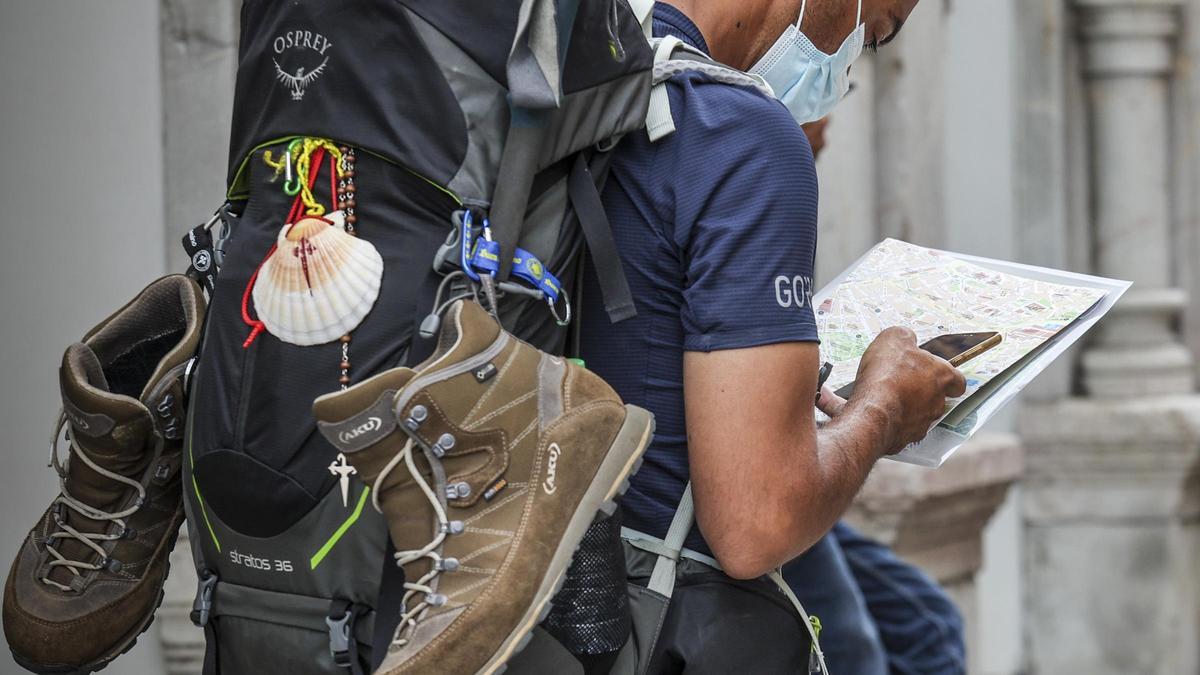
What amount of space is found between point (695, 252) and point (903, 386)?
36 centimetres

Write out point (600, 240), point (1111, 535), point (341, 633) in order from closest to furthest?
point (341, 633) → point (600, 240) → point (1111, 535)

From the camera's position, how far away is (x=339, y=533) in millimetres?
1468

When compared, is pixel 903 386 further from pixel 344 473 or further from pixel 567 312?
pixel 344 473

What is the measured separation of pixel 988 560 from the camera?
584cm

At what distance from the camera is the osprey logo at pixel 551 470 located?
1412mm

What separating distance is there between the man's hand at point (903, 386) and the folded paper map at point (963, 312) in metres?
0.04

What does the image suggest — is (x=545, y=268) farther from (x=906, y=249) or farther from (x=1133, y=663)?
(x=1133, y=663)

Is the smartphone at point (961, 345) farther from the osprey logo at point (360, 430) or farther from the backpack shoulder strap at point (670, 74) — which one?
the osprey logo at point (360, 430)

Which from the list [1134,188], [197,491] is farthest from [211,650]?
[1134,188]

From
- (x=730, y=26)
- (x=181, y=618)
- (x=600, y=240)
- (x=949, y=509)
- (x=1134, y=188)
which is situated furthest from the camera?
(x=1134, y=188)

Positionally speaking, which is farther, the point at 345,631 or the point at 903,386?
the point at 903,386

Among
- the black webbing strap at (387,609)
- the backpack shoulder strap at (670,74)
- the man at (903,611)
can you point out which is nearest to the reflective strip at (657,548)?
the black webbing strap at (387,609)

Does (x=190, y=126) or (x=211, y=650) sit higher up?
(x=190, y=126)

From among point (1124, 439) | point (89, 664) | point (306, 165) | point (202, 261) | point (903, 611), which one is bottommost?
point (1124, 439)
